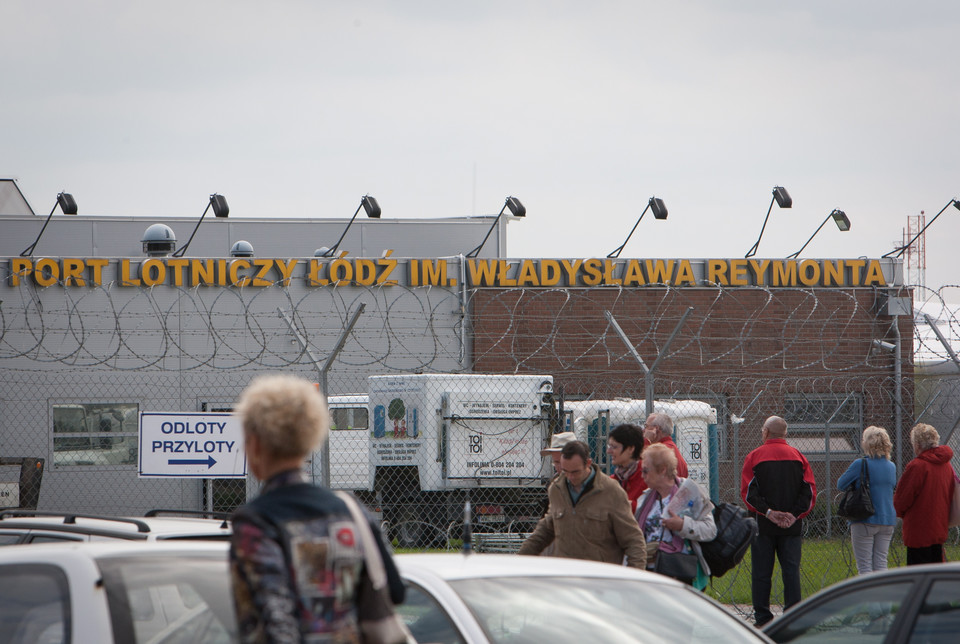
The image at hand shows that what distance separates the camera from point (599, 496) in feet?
21.1

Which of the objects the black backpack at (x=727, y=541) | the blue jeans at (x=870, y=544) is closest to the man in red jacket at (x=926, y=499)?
the blue jeans at (x=870, y=544)

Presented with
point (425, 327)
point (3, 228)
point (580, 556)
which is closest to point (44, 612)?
point (580, 556)

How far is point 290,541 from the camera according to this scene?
2.52 meters

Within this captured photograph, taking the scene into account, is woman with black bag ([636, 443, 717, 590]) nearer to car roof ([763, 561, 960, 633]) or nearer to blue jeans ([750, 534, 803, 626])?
car roof ([763, 561, 960, 633])

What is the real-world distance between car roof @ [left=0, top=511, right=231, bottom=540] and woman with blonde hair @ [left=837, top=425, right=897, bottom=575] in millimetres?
5677

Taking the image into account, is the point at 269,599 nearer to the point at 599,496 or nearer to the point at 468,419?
the point at 599,496

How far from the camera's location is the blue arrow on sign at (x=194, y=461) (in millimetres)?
8188

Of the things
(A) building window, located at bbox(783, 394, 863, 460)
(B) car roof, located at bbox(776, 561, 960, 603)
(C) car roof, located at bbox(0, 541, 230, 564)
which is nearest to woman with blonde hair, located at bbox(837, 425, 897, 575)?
(B) car roof, located at bbox(776, 561, 960, 603)

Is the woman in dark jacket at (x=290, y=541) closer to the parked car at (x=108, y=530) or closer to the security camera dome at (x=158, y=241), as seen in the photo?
the parked car at (x=108, y=530)

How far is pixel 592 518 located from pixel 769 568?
300 centimetres

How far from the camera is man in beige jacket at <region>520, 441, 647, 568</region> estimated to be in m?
6.33

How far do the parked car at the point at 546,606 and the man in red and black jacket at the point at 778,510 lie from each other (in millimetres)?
4713

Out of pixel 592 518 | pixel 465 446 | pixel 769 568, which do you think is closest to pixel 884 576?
pixel 592 518

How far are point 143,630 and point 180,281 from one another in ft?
57.8
